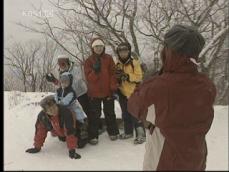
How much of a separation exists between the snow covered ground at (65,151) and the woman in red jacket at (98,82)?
23 centimetres

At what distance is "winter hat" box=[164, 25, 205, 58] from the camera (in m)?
1.98

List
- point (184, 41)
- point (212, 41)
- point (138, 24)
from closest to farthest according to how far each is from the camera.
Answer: point (184, 41) → point (212, 41) → point (138, 24)

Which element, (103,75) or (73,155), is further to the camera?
(103,75)

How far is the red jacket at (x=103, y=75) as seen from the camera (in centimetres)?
402

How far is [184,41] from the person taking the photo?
6.49 feet

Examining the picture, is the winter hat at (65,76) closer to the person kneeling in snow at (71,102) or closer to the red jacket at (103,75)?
the person kneeling in snow at (71,102)

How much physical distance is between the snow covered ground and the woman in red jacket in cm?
23

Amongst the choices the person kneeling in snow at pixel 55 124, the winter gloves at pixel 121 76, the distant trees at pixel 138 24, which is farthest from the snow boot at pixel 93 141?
the distant trees at pixel 138 24

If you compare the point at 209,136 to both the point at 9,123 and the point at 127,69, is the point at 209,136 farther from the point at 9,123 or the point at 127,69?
the point at 9,123

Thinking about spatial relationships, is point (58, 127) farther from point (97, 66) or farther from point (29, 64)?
point (29, 64)

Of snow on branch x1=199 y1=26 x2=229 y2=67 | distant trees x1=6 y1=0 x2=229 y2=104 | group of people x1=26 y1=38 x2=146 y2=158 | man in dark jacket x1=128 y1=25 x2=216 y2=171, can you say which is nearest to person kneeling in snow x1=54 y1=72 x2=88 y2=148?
group of people x1=26 y1=38 x2=146 y2=158

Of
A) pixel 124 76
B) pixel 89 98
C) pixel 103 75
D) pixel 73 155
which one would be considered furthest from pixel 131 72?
pixel 73 155

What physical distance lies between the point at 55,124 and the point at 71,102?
243 mm

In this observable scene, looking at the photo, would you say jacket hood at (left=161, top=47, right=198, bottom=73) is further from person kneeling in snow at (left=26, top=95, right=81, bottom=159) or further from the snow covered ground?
person kneeling in snow at (left=26, top=95, right=81, bottom=159)
